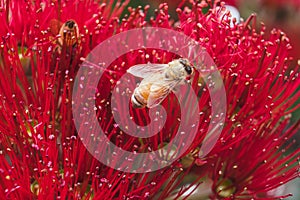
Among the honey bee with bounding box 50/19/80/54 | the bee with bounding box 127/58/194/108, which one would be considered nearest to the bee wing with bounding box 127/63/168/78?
the bee with bounding box 127/58/194/108

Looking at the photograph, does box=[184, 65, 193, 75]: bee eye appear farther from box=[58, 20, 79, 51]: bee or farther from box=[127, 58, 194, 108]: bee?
box=[58, 20, 79, 51]: bee

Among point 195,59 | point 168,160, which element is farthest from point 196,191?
point 195,59

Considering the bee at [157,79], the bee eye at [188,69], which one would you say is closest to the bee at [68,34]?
the bee at [157,79]

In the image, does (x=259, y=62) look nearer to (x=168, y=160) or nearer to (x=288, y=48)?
(x=288, y=48)

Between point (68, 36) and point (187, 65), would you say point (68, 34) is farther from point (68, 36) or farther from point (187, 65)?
point (187, 65)

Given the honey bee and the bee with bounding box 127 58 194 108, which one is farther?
the honey bee

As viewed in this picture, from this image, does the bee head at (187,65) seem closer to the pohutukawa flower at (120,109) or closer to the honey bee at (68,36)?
the pohutukawa flower at (120,109)
